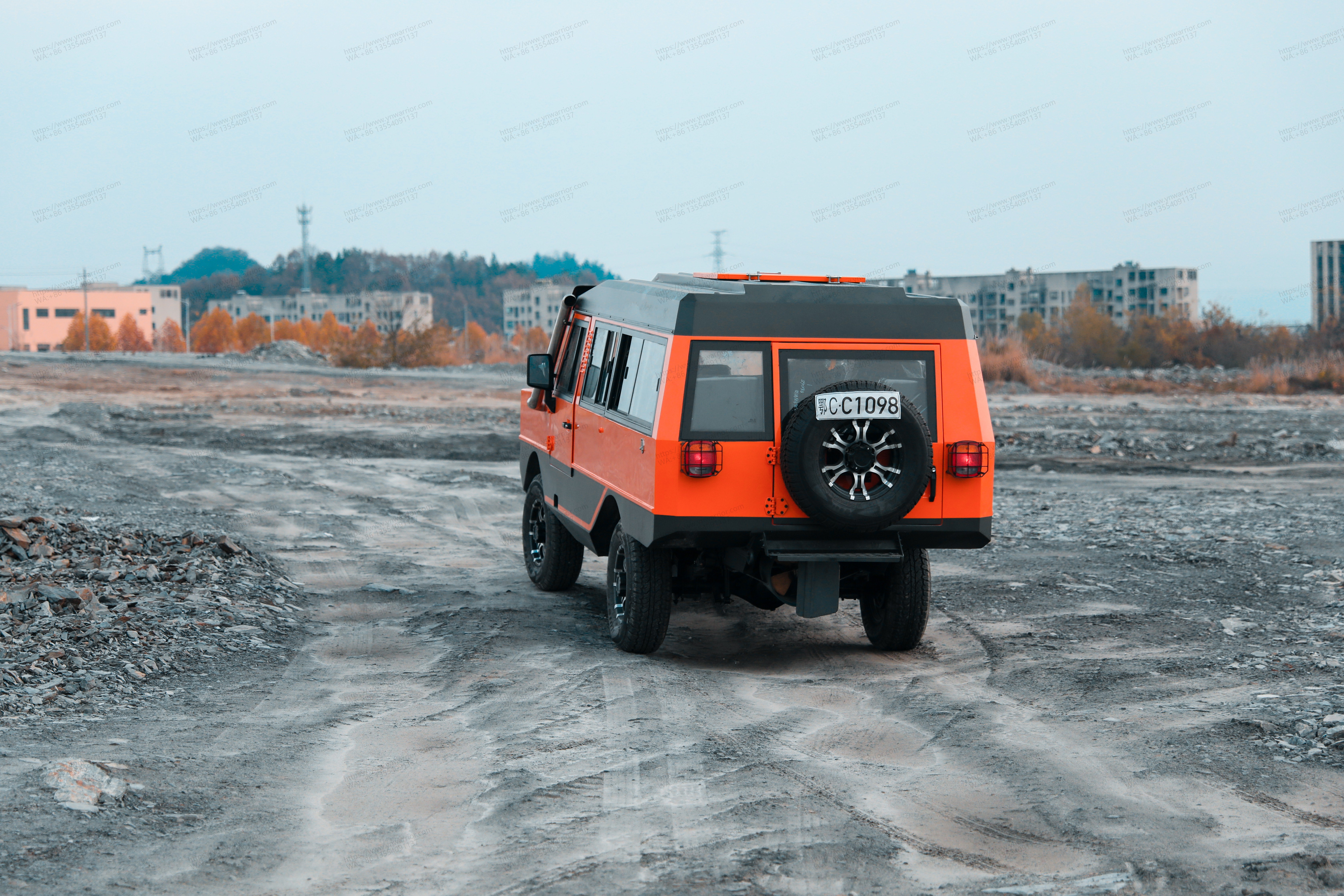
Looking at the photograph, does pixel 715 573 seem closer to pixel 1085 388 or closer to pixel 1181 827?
pixel 1181 827

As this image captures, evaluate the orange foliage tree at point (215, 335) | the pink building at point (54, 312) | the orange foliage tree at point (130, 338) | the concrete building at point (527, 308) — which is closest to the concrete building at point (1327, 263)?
the concrete building at point (527, 308)

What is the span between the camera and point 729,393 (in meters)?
7.27

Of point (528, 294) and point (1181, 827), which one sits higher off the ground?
point (528, 294)

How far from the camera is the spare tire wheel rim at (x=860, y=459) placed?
709 cm

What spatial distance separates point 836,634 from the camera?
9.02 meters

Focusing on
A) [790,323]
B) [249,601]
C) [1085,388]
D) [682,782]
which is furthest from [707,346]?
[1085,388]

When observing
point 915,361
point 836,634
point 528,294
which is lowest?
point 836,634

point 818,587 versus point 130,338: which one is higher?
point 130,338

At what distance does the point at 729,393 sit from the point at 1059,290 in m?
151

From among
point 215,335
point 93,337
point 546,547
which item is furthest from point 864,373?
point 93,337

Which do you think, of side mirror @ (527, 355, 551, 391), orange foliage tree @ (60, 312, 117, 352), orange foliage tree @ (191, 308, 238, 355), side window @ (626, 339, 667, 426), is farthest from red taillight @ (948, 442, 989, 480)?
orange foliage tree @ (191, 308, 238, 355)

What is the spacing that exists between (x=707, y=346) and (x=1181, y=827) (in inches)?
142

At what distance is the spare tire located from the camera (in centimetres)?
703

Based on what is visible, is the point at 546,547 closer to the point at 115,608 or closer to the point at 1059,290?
the point at 115,608
